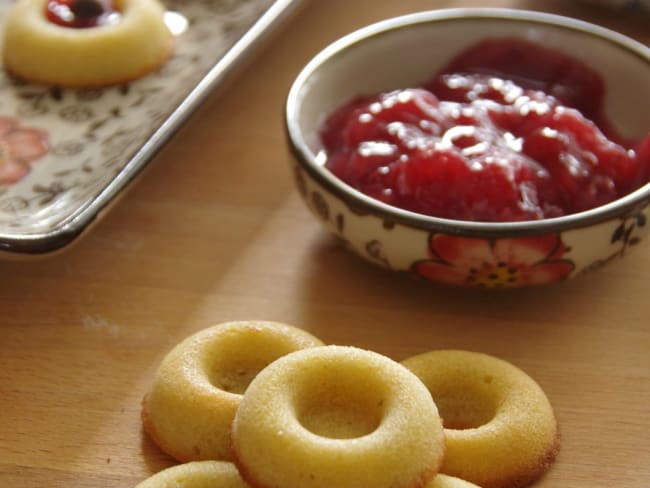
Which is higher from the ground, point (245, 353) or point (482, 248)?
point (482, 248)

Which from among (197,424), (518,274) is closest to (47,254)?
(197,424)

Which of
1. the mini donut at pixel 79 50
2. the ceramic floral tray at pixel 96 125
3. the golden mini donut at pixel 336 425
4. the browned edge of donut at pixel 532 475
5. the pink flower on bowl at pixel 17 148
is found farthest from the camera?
the mini donut at pixel 79 50

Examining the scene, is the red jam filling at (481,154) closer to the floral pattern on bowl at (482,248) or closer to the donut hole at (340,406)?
the floral pattern on bowl at (482,248)

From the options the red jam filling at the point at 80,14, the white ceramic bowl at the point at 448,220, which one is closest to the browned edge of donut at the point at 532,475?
the white ceramic bowl at the point at 448,220

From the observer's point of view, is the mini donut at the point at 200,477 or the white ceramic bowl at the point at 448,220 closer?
the mini donut at the point at 200,477

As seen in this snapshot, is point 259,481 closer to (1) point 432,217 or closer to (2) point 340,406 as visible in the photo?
(2) point 340,406

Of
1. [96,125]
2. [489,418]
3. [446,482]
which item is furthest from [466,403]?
[96,125]

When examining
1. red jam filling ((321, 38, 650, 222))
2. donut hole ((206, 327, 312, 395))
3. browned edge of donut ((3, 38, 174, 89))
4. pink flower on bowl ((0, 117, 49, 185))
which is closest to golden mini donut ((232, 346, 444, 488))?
donut hole ((206, 327, 312, 395))
